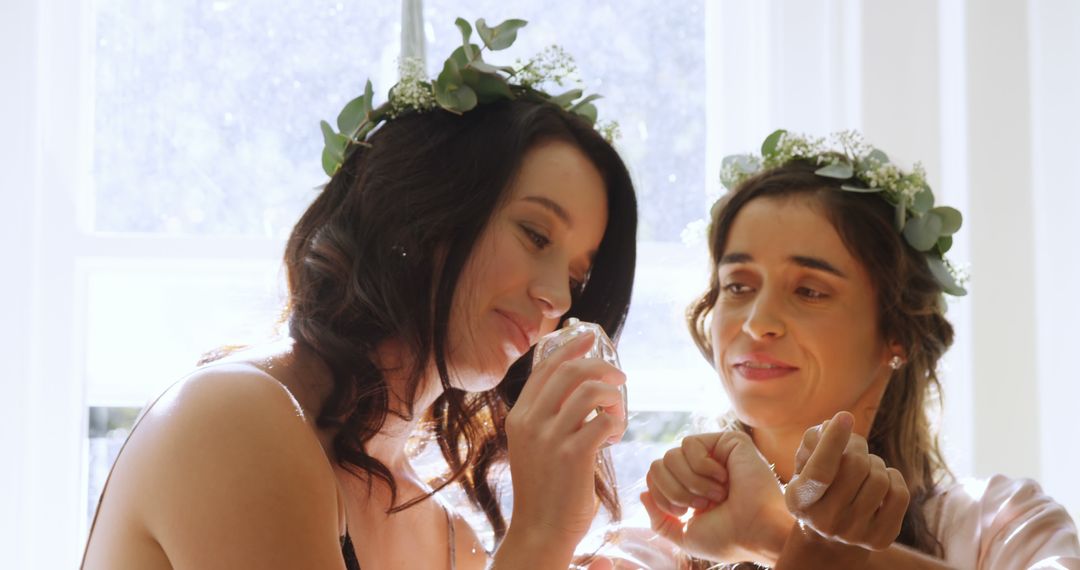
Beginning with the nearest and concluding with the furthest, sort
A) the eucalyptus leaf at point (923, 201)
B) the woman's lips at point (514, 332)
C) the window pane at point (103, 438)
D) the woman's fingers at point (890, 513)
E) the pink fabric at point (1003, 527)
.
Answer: the woman's fingers at point (890, 513) → the woman's lips at point (514, 332) → the pink fabric at point (1003, 527) → the eucalyptus leaf at point (923, 201) → the window pane at point (103, 438)

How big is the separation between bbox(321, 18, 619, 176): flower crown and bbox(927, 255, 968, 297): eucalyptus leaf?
1.93 feet

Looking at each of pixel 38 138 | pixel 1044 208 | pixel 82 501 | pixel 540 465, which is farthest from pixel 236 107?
pixel 1044 208

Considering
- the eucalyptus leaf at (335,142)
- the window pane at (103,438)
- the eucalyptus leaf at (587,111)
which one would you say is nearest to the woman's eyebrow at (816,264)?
the eucalyptus leaf at (587,111)

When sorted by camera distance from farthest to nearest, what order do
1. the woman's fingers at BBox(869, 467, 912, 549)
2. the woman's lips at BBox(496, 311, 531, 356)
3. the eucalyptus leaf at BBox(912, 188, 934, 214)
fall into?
the eucalyptus leaf at BBox(912, 188, 934, 214) → the woman's lips at BBox(496, 311, 531, 356) → the woman's fingers at BBox(869, 467, 912, 549)

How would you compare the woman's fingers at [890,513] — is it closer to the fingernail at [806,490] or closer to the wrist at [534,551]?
the fingernail at [806,490]

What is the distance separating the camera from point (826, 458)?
118 cm

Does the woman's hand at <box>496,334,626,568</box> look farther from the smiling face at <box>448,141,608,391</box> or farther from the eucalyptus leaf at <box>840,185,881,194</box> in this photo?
the eucalyptus leaf at <box>840,185,881,194</box>

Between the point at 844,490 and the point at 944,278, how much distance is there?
787 millimetres

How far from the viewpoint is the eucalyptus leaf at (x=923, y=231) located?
1865mm

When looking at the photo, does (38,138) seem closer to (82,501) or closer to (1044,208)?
(82,501)

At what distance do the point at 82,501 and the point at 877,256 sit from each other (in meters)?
1.56

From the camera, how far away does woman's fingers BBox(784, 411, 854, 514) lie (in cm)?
118

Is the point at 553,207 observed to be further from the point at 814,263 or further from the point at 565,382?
the point at 814,263

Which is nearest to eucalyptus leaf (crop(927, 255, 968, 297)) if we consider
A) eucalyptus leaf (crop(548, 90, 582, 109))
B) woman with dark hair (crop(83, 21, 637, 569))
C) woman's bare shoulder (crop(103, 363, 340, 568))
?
woman with dark hair (crop(83, 21, 637, 569))
